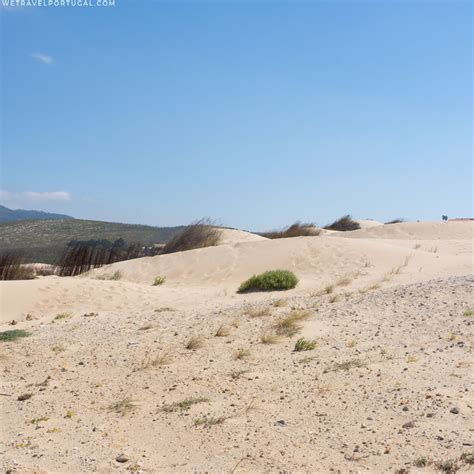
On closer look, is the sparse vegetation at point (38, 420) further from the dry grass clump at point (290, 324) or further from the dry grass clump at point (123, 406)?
the dry grass clump at point (290, 324)

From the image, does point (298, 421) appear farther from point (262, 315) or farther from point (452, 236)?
point (452, 236)

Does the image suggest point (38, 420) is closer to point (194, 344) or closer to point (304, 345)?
point (194, 344)

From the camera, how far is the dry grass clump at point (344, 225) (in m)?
36.0

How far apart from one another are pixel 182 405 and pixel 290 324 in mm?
2950

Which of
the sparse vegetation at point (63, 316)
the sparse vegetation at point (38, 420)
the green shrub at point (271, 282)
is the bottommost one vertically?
the sparse vegetation at point (38, 420)

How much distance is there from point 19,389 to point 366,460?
3795mm

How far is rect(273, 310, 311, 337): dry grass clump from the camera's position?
294 inches

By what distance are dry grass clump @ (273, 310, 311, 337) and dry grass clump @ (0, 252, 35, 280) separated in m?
10.7

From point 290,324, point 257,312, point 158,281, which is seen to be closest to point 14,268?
point 158,281

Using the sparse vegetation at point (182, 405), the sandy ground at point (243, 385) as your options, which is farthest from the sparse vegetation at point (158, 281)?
the sparse vegetation at point (182, 405)

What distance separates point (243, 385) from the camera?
18.2 ft

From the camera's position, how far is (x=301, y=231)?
26500mm

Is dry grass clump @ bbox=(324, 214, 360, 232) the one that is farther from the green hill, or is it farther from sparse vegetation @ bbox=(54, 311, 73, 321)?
sparse vegetation @ bbox=(54, 311, 73, 321)

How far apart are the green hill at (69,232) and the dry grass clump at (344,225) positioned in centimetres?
1006
